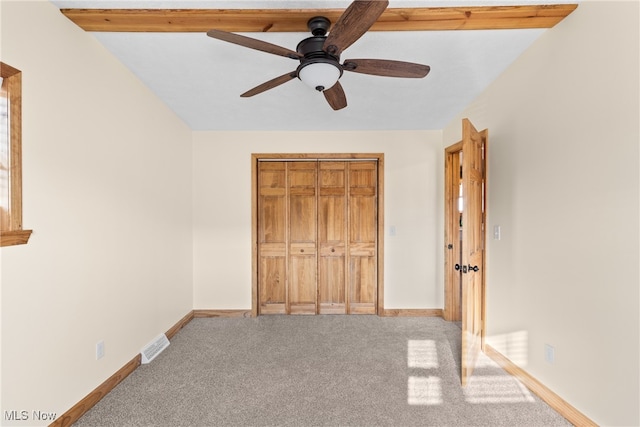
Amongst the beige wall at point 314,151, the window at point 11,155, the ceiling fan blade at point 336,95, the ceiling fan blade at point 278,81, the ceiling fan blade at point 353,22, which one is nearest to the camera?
the ceiling fan blade at point 353,22

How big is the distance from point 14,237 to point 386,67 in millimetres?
2045

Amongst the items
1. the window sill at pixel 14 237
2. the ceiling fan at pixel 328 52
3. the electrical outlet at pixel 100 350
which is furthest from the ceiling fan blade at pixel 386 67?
the electrical outlet at pixel 100 350

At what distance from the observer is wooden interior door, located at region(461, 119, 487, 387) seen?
2.05 metres

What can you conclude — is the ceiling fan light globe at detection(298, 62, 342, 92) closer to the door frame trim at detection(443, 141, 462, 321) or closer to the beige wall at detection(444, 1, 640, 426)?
the beige wall at detection(444, 1, 640, 426)

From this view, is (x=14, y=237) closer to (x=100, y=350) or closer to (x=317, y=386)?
(x=100, y=350)

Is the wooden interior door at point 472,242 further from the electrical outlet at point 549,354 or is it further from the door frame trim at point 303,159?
the door frame trim at point 303,159

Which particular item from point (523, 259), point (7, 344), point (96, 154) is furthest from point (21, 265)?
point (523, 259)

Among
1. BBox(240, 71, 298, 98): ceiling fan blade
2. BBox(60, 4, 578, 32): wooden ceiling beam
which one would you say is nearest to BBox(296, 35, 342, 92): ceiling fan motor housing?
BBox(240, 71, 298, 98): ceiling fan blade

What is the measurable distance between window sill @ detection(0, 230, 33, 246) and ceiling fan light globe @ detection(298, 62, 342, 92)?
1.60m

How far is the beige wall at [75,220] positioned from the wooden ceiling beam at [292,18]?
340 millimetres

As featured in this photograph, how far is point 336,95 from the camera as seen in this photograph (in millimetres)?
1824

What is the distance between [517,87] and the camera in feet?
6.95

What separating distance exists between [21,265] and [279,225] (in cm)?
242

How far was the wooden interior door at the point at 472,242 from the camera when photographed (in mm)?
2049
